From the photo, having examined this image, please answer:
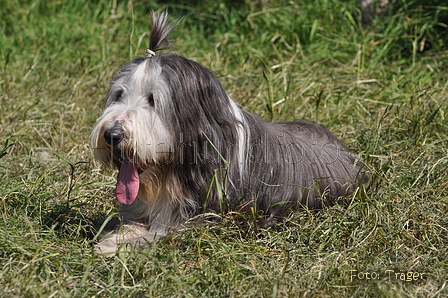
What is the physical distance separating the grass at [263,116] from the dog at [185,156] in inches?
6.3

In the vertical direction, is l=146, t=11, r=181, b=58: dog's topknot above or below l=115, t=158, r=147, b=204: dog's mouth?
above

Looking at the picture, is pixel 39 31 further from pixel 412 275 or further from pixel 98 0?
pixel 412 275

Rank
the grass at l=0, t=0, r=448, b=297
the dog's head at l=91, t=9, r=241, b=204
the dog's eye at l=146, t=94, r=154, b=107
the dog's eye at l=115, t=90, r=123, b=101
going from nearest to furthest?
the grass at l=0, t=0, r=448, b=297, the dog's head at l=91, t=9, r=241, b=204, the dog's eye at l=146, t=94, r=154, b=107, the dog's eye at l=115, t=90, r=123, b=101

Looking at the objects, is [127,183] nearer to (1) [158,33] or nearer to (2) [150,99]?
A: (2) [150,99]

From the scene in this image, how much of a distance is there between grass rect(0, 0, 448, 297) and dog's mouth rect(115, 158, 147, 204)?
0.36m

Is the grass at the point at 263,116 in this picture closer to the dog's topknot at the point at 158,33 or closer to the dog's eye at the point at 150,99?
the dog's eye at the point at 150,99

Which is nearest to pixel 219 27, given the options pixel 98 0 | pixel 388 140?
pixel 98 0

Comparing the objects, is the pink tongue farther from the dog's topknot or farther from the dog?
the dog's topknot

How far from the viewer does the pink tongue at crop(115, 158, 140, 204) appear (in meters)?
3.59

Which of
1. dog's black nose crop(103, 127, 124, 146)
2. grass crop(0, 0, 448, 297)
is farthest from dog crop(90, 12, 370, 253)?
grass crop(0, 0, 448, 297)

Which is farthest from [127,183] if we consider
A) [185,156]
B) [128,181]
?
[185,156]

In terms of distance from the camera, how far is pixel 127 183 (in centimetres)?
363

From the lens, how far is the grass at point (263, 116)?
330 centimetres

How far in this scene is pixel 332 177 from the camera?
412 centimetres
